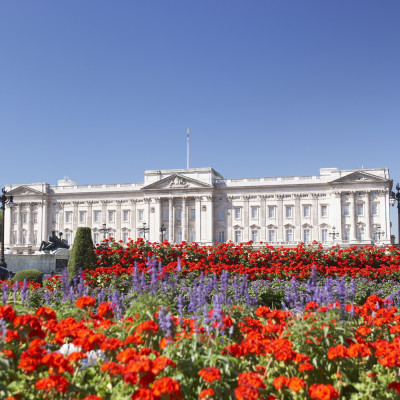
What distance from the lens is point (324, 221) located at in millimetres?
59031

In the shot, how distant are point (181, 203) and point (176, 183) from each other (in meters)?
3.13

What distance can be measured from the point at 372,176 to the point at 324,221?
29.1ft

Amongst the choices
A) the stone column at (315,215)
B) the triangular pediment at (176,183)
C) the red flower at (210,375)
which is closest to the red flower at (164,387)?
the red flower at (210,375)

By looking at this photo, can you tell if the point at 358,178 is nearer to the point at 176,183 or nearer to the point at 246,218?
the point at 246,218

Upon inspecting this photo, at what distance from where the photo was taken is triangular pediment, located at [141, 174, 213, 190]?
6184 cm

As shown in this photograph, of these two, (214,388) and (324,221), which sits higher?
A: (324,221)

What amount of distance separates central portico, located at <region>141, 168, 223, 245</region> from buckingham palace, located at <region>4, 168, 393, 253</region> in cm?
15

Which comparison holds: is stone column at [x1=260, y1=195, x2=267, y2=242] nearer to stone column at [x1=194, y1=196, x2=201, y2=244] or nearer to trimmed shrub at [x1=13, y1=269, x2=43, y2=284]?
stone column at [x1=194, y1=196, x2=201, y2=244]

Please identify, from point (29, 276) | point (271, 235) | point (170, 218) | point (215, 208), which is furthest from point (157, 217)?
point (29, 276)

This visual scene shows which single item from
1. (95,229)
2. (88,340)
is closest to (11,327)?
(88,340)

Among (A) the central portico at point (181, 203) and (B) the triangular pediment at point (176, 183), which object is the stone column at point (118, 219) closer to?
(A) the central portico at point (181, 203)

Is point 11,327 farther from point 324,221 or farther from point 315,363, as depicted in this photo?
point 324,221

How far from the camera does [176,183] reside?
6269 cm

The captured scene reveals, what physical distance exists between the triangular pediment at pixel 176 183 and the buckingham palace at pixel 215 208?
0.50ft
